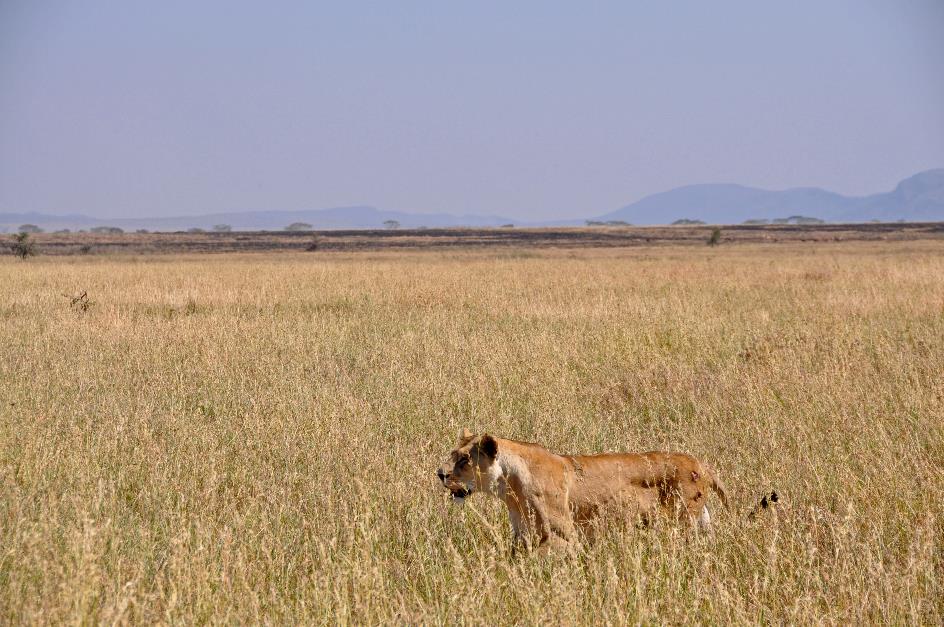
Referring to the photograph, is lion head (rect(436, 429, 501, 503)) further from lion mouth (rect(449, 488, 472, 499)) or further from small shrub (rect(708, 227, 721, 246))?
small shrub (rect(708, 227, 721, 246))

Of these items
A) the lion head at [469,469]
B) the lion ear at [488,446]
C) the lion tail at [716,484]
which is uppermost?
the lion ear at [488,446]

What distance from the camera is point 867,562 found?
419cm

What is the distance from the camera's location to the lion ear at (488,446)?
434cm

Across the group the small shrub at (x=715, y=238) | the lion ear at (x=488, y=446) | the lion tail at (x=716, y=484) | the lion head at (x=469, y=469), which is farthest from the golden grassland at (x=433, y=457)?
the small shrub at (x=715, y=238)

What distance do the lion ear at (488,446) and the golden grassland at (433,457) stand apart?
32 centimetres

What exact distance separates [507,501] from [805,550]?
145 cm

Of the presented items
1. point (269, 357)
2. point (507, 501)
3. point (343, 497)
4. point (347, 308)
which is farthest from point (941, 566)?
point (347, 308)

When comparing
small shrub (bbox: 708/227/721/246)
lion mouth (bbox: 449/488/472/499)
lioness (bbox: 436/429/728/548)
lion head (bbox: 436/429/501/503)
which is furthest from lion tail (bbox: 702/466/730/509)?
small shrub (bbox: 708/227/721/246)

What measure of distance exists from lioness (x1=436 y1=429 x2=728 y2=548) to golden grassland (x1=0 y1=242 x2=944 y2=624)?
0.16m

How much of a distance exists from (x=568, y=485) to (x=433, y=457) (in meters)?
1.95

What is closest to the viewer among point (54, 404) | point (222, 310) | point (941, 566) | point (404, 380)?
point (941, 566)

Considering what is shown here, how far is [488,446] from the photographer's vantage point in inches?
173

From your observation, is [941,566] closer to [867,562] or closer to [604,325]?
[867,562]

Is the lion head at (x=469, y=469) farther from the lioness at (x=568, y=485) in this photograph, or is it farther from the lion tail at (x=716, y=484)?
the lion tail at (x=716, y=484)
